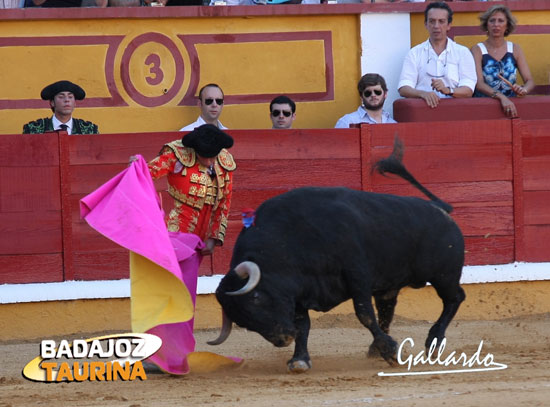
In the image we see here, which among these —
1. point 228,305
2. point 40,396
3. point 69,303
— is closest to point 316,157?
point 69,303

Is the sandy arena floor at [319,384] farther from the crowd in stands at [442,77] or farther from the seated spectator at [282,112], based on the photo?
the crowd in stands at [442,77]

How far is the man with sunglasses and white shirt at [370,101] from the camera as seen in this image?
23.3 feet

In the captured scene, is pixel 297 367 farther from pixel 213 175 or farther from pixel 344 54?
pixel 344 54

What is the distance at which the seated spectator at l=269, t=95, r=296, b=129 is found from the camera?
702cm

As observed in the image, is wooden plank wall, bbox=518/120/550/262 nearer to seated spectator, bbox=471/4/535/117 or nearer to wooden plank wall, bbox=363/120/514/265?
wooden plank wall, bbox=363/120/514/265

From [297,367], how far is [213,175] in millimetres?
1037

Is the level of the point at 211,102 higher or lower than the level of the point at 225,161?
higher

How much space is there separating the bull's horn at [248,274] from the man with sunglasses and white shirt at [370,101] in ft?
8.20

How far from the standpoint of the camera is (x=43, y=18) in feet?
24.1

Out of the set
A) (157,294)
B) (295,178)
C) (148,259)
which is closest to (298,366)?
(157,294)

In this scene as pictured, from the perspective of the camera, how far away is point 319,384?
468 centimetres

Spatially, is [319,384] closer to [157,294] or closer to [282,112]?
[157,294]

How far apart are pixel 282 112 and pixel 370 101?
576mm

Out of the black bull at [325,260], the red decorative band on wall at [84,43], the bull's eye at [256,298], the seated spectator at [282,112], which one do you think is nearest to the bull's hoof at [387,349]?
the black bull at [325,260]
